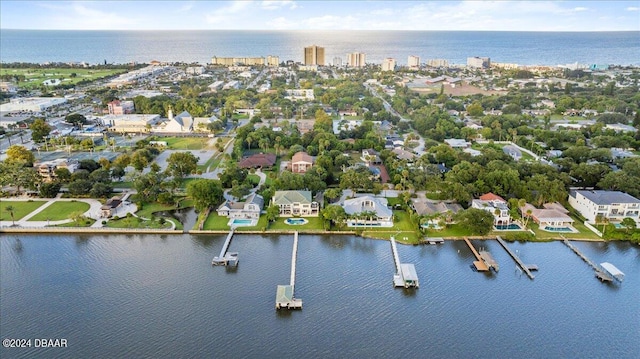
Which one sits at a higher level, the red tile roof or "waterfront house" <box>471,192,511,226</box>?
the red tile roof

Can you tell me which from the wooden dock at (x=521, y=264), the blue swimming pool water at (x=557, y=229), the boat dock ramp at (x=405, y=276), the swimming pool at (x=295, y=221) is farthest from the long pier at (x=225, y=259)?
the blue swimming pool water at (x=557, y=229)

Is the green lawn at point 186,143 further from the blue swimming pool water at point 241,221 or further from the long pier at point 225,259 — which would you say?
the long pier at point 225,259

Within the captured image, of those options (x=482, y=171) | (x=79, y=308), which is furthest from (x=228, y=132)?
(x=79, y=308)

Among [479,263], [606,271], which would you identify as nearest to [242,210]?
[479,263]

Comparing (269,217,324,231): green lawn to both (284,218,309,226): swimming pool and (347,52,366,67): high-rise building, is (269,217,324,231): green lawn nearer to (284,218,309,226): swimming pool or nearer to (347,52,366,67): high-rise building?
(284,218,309,226): swimming pool

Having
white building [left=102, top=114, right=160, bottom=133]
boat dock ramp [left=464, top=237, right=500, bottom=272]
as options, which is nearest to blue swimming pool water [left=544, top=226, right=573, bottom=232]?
boat dock ramp [left=464, top=237, right=500, bottom=272]

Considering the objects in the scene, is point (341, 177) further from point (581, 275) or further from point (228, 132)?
point (228, 132)
